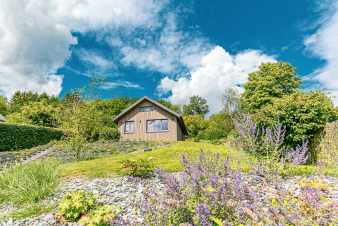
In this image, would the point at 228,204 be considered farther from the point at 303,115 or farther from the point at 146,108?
the point at 146,108

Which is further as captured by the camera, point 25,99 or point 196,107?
point 196,107

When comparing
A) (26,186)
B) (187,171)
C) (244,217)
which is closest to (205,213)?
(244,217)

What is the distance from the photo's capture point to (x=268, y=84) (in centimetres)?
2075

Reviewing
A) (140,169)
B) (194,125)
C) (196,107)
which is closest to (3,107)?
(194,125)

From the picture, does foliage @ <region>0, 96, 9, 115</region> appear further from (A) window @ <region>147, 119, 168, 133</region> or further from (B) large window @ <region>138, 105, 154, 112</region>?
(A) window @ <region>147, 119, 168, 133</region>

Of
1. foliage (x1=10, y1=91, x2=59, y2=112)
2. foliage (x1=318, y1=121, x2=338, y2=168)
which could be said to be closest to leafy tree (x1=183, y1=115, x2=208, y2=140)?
foliage (x1=10, y1=91, x2=59, y2=112)

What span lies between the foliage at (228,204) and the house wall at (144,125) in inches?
863

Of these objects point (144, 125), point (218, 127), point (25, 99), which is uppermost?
point (25, 99)

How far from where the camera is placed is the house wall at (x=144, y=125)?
25.0 m

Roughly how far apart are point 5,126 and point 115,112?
18551 mm

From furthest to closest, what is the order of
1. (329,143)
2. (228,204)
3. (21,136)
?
1. (21,136)
2. (329,143)
3. (228,204)

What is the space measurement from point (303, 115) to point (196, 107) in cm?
4237

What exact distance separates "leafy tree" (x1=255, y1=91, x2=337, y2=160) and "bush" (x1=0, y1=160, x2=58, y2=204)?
923cm

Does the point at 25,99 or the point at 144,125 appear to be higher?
the point at 25,99
